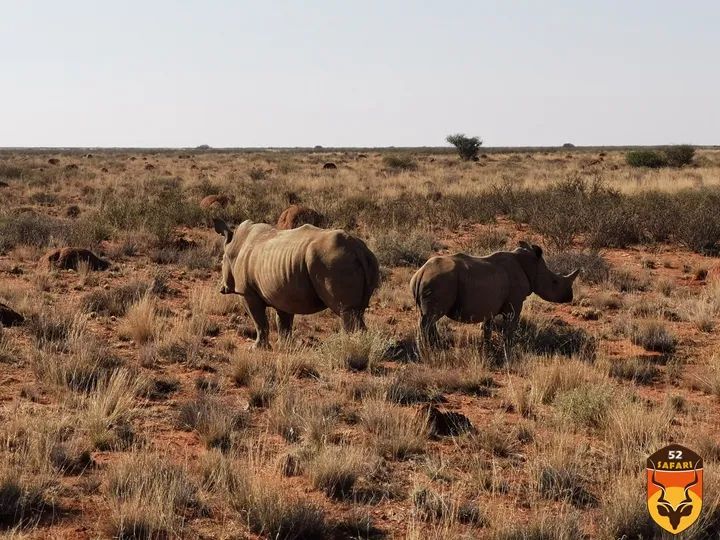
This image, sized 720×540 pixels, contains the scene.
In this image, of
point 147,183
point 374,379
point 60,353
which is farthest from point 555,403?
point 147,183

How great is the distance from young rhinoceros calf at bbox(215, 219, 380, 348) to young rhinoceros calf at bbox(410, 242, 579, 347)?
68cm

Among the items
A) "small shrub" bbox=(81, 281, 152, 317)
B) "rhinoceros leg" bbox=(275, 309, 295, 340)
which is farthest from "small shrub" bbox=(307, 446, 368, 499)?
"small shrub" bbox=(81, 281, 152, 317)

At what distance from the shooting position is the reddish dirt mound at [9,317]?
30.8 ft

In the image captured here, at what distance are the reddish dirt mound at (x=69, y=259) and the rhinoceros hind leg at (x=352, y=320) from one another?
7.29 meters

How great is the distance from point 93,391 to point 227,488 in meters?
2.56

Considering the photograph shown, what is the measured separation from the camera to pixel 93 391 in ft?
21.9

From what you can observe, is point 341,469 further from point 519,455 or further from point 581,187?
point 581,187

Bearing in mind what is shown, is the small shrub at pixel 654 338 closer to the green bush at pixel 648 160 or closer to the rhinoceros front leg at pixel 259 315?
the rhinoceros front leg at pixel 259 315

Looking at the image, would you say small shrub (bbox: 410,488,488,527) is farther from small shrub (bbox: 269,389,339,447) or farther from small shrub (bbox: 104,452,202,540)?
small shrub (bbox: 104,452,202,540)

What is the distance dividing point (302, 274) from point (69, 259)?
7.33 metres

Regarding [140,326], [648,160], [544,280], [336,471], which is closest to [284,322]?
[140,326]

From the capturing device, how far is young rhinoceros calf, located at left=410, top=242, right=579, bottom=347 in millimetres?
8297

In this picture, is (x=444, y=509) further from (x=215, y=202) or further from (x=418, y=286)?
(x=215, y=202)

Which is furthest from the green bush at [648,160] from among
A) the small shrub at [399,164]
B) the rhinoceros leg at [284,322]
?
the rhinoceros leg at [284,322]
